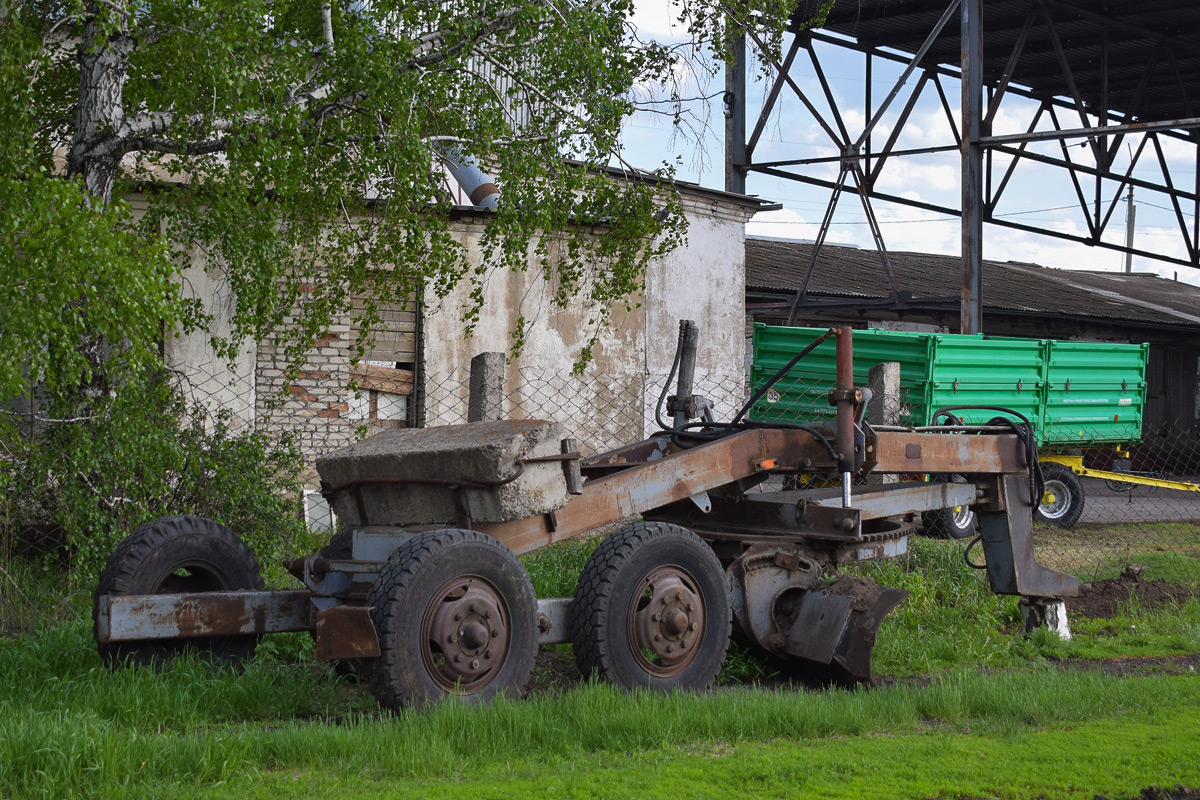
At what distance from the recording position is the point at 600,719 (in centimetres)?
422

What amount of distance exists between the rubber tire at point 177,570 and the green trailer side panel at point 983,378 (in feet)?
24.4

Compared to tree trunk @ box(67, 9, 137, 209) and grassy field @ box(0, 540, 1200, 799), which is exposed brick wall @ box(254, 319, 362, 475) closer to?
tree trunk @ box(67, 9, 137, 209)

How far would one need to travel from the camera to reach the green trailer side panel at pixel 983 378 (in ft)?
41.2

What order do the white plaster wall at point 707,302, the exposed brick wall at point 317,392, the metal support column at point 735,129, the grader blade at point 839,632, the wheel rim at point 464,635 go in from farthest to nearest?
the metal support column at point 735,129 → the white plaster wall at point 707,302 → the exposed brick wall at point 317,392 → the grader blade at point 839,632 → the wheel rim at point 464,635

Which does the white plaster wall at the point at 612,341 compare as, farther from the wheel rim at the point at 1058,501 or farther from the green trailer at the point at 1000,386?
the wheel rim at the point at 1058,501

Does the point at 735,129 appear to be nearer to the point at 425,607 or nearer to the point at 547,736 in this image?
the point at 425,607

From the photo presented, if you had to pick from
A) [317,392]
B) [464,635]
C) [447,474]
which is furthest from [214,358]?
[464,635]

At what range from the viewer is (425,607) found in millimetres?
4234

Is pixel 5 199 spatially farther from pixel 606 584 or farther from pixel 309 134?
pixel 606 584

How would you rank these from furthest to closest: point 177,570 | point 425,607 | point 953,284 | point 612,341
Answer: point 953,284 < point 612,341 < point 177,570 < point 425,607

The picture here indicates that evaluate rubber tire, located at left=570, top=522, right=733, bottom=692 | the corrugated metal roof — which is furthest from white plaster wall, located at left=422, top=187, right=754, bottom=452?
rubber tire, located at left=570, top=522, right=733, bottom=692

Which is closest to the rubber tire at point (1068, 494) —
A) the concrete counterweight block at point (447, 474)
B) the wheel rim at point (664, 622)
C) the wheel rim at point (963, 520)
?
the wheel rim at point (963, 520)

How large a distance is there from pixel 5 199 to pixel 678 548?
12.7 ft

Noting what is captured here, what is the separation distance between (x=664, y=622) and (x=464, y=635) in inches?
37.4
